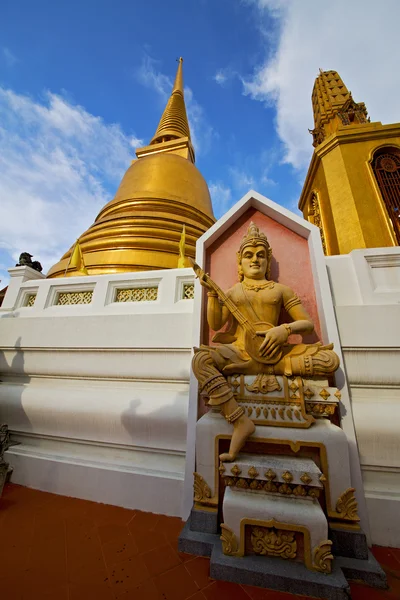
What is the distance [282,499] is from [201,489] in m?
0.63

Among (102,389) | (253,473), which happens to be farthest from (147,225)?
(253,473)

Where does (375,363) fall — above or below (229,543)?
above

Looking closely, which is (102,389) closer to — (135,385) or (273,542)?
(135,385)

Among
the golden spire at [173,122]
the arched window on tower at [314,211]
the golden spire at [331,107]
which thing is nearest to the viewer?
the arched window on tower at [314,211]

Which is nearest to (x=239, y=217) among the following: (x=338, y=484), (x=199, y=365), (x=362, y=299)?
(x=362, y=299)

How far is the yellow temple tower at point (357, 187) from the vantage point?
20.3ft

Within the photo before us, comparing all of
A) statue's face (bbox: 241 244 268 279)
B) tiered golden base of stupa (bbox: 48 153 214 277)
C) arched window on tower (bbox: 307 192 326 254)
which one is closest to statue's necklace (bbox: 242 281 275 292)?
statue's face (bbox: 241 244 268 279)

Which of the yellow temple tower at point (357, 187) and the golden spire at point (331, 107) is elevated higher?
the golden spire at point (331, 107)

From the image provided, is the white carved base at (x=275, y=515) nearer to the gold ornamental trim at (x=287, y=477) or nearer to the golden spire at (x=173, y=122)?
the gold ornamental trim at (x=287, y=477)

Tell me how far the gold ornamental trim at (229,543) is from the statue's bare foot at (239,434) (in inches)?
16.1

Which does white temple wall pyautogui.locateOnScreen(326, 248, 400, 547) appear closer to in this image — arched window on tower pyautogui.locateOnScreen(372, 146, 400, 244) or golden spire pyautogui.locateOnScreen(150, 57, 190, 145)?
arched window on tower pyautogui.locateOnScreen(372, 146, 400, 244)

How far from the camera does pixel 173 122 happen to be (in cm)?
1172

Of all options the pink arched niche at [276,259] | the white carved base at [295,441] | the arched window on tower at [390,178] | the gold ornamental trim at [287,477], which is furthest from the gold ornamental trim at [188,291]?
the arched window on tower at [390,178]

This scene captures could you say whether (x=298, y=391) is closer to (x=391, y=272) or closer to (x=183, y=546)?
(x=183, y=546)
